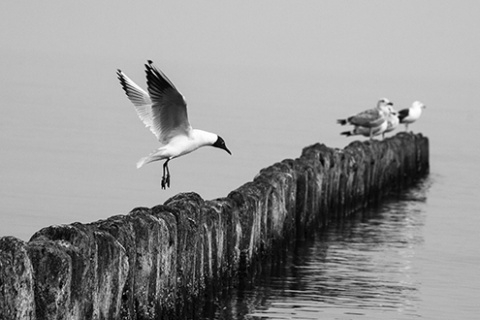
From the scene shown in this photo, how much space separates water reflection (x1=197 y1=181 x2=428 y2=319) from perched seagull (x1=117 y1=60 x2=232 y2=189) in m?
1.63

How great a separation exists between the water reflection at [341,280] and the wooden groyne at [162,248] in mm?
243

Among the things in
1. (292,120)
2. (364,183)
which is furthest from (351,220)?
(292,120)

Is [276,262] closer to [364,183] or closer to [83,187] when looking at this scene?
[364,183]

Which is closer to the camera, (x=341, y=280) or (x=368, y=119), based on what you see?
(x=341, y=280)

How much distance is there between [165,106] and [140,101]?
0.87m

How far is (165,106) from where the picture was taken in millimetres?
12680

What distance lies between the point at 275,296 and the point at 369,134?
12188mm

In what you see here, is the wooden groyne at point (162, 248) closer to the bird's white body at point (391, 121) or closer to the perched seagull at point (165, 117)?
the perched seagull at point (165, 117)

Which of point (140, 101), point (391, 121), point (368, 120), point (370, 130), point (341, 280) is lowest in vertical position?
point (341, 280)

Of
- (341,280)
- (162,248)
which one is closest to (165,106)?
(341,280)

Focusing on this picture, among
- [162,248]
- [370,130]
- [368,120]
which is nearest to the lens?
[162,248]

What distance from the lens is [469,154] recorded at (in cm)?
3403

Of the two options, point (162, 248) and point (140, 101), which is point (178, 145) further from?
point (162, 248)

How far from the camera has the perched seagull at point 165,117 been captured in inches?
485
